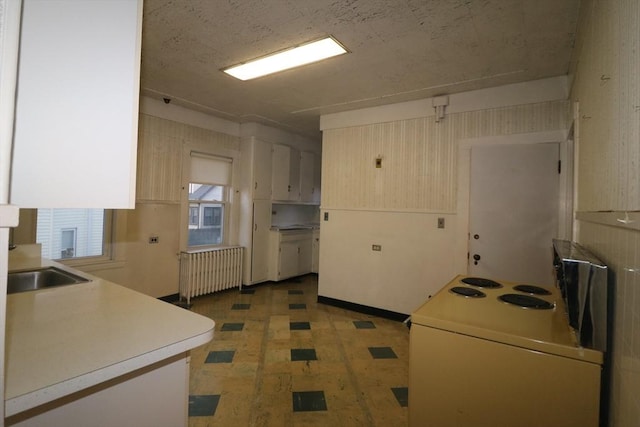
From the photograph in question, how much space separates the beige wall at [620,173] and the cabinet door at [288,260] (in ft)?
14.2

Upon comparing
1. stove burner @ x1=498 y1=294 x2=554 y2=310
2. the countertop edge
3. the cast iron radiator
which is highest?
stove burner @ x1=498 y1=294 x2=554 y2=310

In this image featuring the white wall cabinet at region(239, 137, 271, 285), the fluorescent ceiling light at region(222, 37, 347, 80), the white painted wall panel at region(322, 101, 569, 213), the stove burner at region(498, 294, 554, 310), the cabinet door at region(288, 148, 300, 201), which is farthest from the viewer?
the cabinet door at region(288, 148, 300, 201)

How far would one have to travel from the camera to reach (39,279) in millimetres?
1991

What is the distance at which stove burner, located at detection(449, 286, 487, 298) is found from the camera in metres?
1.66

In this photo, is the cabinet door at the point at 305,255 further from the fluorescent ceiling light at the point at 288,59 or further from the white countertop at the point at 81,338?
the white countertop at the point at 81,338

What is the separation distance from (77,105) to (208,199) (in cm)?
397

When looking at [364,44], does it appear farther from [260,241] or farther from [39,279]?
[260,241]

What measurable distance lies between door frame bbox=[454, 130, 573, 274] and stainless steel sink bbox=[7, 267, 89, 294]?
326 cm

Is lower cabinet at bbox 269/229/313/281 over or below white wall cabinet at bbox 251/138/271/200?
below

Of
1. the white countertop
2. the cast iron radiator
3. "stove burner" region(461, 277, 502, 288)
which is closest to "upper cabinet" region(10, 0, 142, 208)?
the white countertop

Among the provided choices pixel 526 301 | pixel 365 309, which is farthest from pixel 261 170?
pixel 526 301

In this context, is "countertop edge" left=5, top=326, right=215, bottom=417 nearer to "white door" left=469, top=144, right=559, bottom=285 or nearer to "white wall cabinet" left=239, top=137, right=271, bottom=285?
"white door" left=469, top=144, right=559, bottom=285

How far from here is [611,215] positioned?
39.7 inches

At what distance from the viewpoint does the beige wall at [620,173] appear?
0.82 m
